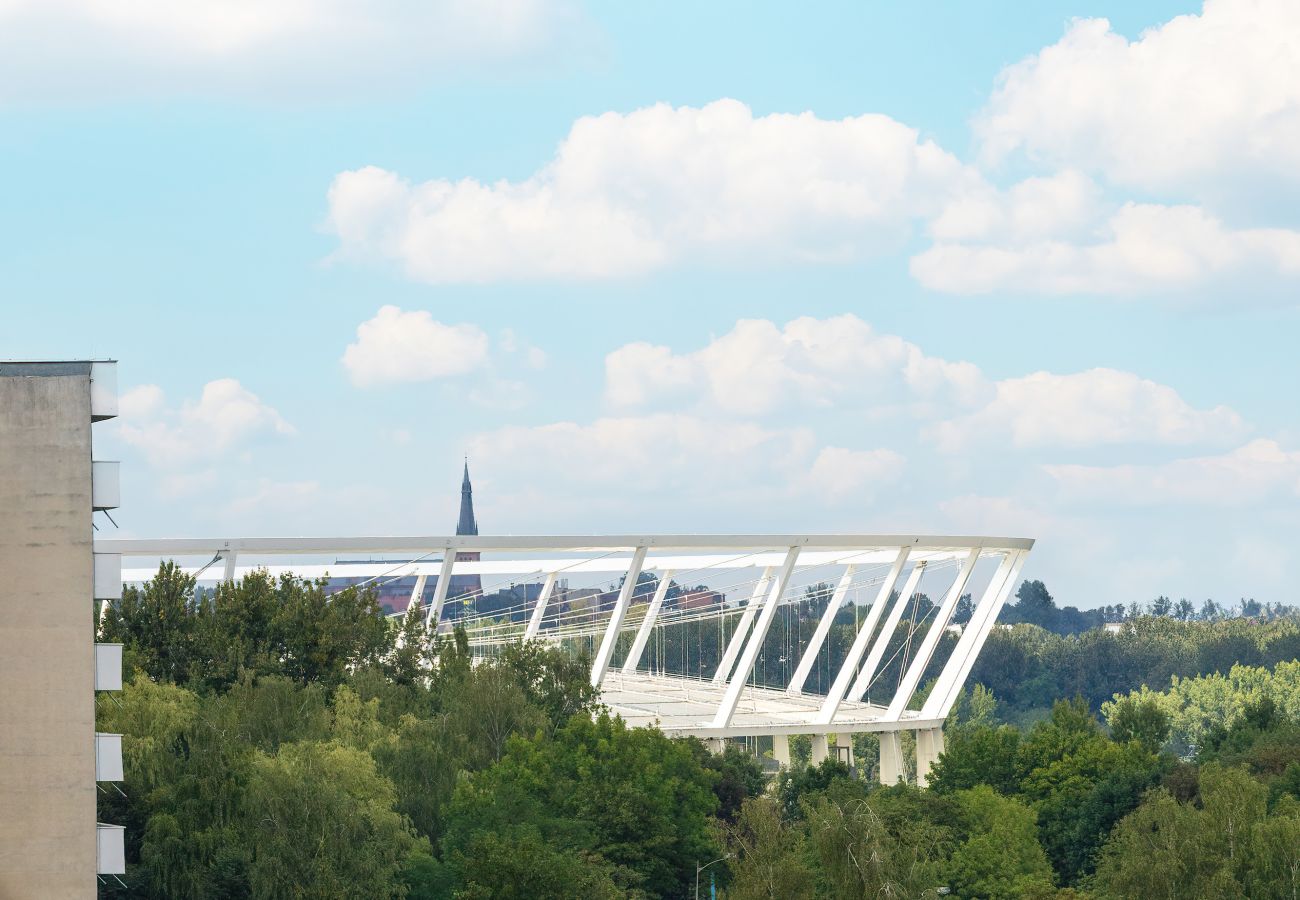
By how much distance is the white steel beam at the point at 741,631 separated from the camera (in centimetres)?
6569

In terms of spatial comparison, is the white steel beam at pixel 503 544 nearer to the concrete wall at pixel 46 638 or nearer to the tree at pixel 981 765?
the tree at pixel 981 765

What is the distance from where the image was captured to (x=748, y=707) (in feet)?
220

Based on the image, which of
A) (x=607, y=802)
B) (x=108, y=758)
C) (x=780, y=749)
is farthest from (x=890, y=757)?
(x=108, y=758)

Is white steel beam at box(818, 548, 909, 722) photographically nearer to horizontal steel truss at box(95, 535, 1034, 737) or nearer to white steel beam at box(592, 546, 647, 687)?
horizontal steel truss at box(95, 535, 1034, 737)

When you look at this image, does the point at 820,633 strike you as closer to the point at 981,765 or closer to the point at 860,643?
the point at 860,643

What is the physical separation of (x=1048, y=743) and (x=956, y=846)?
415 inches

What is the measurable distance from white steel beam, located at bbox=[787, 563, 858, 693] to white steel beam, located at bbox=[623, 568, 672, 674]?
536 centimetres

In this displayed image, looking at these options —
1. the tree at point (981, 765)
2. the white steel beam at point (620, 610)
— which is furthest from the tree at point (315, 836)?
the tree at point (981, 765)

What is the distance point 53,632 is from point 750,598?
33571 millimetres

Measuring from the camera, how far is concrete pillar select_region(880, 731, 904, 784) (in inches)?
2608

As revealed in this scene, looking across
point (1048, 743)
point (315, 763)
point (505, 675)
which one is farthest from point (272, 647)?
point (1048, 743)

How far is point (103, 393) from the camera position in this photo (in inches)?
1415

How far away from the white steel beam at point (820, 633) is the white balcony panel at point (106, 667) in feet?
110

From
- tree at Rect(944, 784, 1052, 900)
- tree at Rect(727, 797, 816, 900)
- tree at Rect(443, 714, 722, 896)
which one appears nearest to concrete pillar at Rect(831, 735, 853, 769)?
tree at Rect(944, 784, 1052, 900)
